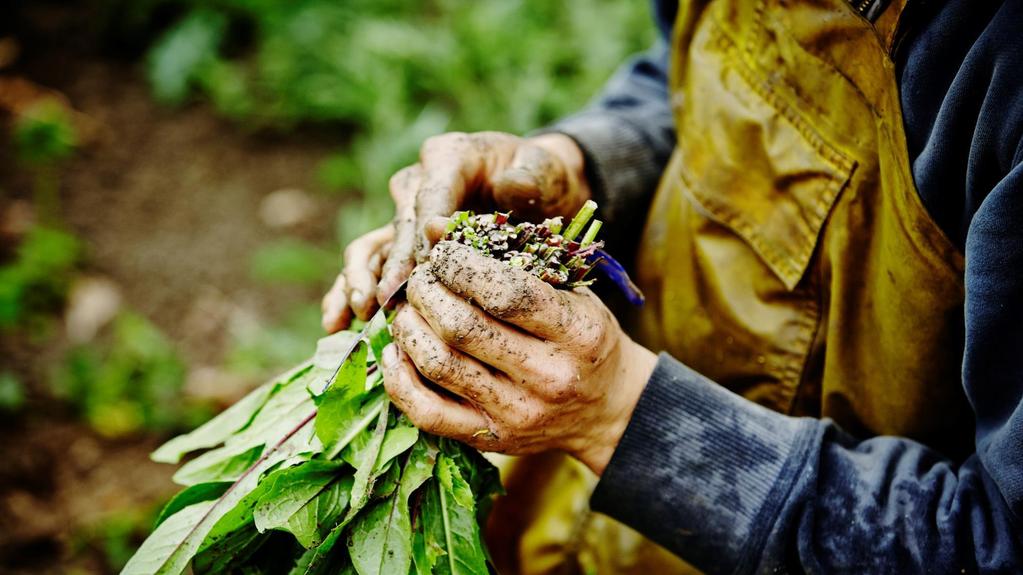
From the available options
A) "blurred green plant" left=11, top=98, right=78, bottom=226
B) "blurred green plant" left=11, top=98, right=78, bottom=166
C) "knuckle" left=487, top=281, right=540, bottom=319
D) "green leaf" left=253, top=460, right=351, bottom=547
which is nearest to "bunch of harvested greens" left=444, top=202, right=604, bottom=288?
"knuckle" left=487, top=281, right=540, bottom=319

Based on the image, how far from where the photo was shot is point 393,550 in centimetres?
129

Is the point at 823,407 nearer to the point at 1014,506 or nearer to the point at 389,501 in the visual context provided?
the point at 1014,506

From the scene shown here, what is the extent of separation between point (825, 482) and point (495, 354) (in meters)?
0.66

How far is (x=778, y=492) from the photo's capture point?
4.39ft

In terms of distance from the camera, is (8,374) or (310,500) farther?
(8,374)

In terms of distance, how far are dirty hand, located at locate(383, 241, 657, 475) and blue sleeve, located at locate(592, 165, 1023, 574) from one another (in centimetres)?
18

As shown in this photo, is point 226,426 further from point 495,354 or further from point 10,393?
point 10,393

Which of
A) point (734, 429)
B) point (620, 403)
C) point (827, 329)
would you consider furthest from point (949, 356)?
point (620, 403)

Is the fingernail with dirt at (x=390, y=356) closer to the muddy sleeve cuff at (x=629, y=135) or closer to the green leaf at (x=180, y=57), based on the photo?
the muddy sleeve cuff at (x=629, y=135)

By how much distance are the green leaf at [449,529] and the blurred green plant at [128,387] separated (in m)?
1.94

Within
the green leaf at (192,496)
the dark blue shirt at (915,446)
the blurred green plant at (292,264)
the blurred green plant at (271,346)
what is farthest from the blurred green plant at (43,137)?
the dark blue shirt at (915,446)

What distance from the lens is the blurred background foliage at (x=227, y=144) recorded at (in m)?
3.03

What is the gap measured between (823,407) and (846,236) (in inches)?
15.5

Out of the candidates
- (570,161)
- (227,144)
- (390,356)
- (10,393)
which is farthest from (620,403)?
(227,144)
